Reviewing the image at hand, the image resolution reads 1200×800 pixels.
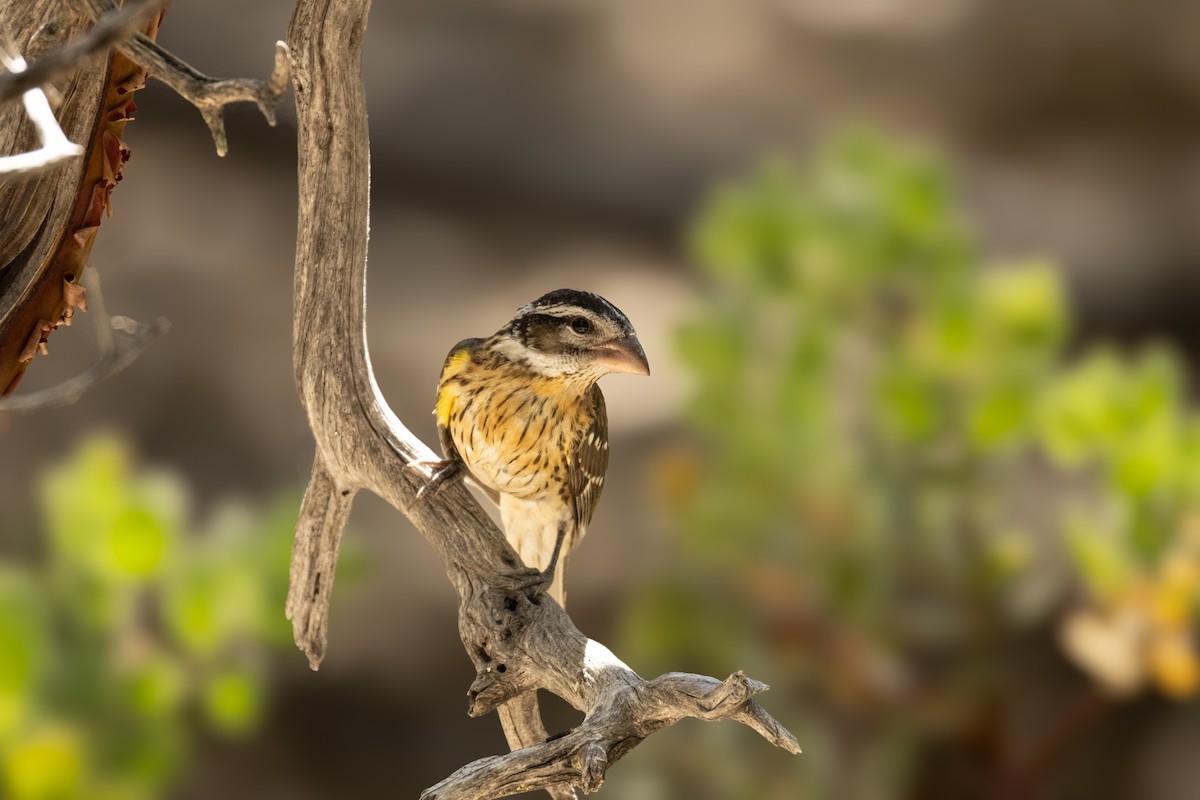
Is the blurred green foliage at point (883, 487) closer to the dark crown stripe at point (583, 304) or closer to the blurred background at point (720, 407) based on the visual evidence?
the blurred background at point (720, 407)

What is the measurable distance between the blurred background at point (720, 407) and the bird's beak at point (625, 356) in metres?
0.37

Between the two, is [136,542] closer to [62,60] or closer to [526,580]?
[526,580]

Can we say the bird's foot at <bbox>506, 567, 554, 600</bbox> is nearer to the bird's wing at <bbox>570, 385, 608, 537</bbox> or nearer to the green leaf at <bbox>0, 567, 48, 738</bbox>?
the bird's wing at <bbox>570, 385, 608, 537</bbox>

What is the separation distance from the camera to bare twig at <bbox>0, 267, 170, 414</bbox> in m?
0.98

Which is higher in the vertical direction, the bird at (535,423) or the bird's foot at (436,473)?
the bird at (535,423)

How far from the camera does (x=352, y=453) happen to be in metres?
1.40

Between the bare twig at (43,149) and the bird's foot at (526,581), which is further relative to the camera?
the bird's foot at (526,581)

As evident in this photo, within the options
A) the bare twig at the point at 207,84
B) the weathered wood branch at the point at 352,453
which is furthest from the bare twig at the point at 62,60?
the weathered wood branch at the point at 352,453

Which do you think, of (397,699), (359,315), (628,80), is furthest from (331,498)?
(628,80)

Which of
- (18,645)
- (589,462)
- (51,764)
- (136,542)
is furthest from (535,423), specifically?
(51,764)

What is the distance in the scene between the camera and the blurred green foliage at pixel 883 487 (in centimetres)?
268

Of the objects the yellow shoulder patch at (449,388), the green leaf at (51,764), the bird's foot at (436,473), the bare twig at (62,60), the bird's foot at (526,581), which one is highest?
the yellow shoulder patch at (449,388)

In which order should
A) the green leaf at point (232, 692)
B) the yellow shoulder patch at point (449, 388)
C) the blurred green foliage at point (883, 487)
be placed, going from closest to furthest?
the yellow shoulder patch at point (449, 388) < the green leaf at point (232, 692) < the blurred green foliage at point (883, 487)

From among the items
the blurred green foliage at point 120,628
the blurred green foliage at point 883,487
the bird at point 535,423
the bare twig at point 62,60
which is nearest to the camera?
the bare twig at point 62,60
